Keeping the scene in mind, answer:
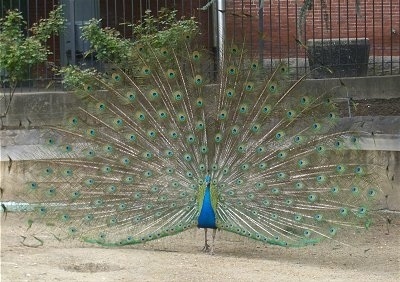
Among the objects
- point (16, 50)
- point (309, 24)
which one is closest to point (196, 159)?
point (16, 50)

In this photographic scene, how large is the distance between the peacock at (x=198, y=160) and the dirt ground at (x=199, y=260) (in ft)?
0.71

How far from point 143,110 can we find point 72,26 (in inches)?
209

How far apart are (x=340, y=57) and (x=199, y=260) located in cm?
517

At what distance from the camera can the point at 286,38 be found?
44.9 ft

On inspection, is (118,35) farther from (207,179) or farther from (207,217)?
(207,217)

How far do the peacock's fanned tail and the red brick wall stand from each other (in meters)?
3.11

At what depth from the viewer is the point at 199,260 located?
839cm

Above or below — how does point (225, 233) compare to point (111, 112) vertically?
below

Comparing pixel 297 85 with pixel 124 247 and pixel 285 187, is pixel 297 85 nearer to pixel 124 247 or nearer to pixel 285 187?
pixel 285 187

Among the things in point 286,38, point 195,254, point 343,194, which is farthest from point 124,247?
point 286,38

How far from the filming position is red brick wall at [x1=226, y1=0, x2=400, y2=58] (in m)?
12.7

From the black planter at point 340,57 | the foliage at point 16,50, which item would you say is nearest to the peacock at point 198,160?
the foliage at point 16,50

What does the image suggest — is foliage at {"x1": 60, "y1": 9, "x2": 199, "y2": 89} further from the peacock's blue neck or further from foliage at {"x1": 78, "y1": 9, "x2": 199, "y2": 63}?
the peacock's blue neck

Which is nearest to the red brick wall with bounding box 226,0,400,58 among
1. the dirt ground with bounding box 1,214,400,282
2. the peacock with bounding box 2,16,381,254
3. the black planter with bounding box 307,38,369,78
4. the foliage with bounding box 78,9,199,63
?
the black planter with bounding box 307,38,369,78
